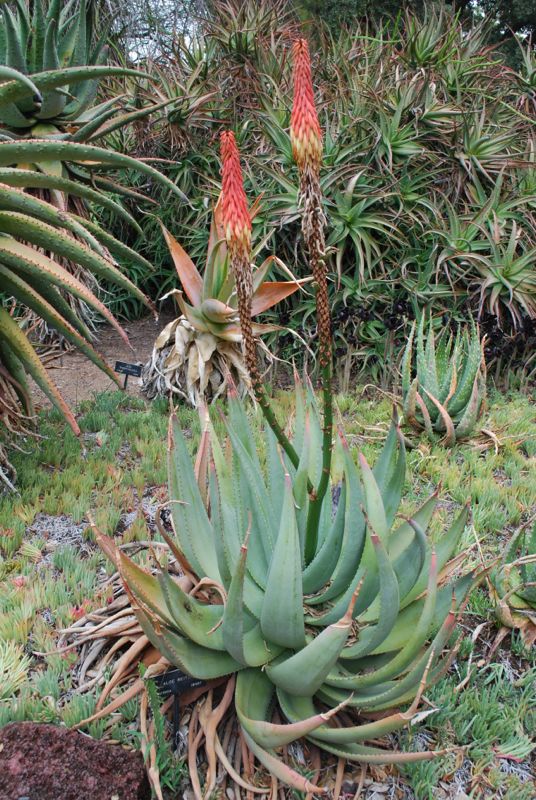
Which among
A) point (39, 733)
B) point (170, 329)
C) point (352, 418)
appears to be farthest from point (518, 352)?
point (39, 733)

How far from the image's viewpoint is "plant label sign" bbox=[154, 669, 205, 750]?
62.2 inches

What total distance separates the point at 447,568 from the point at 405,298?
3409 mm

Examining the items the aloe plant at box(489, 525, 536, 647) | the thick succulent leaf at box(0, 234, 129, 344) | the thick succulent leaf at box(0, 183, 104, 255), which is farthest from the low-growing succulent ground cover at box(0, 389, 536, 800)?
the thick succulent leaf at box(0, 183, 104, 255)

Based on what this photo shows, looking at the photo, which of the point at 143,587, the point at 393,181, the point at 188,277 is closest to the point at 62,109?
the point at 188,277

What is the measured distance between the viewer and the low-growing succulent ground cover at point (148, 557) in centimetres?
169

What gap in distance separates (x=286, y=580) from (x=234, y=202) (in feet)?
2.67

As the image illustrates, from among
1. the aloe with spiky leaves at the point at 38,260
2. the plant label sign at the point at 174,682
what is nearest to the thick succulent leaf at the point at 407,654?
the plant label sign at the point at 174,682

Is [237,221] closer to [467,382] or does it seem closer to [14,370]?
[14,370]

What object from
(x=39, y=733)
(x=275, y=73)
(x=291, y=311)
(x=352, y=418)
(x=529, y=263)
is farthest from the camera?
(x=275, y=73)

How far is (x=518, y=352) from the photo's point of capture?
5.02 metres

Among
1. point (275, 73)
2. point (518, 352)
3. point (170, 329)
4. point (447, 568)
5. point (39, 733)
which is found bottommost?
point (518, 352)

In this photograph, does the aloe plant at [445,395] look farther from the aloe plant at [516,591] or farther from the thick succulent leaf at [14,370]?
the thick succulent leaf at [14,370]

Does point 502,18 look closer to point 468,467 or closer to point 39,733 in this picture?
point 468,467

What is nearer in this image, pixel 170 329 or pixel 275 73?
pixel 170 329
